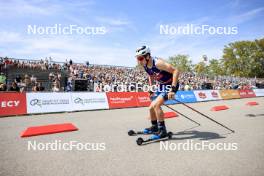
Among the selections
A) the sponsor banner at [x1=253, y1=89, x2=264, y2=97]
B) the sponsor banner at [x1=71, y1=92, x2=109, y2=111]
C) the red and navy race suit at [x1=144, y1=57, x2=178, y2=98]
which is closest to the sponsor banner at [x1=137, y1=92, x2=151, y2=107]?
the sponsor banner at [x1=71, y1=92, x2=109, y2=111]

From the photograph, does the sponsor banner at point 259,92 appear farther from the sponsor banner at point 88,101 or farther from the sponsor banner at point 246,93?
the sponsor banner at point 88,101

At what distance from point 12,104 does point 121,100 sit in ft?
21.9

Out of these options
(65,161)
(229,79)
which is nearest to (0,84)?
(65,161)

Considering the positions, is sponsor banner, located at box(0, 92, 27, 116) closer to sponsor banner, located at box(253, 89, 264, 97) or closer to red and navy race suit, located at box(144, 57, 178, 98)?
red and navy race suit, located at box(144, 57, 178, 98)

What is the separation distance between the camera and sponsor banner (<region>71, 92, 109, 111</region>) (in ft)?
41.1

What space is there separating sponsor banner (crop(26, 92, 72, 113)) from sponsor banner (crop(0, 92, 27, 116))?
0.27 meters

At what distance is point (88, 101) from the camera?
1305 centimetres

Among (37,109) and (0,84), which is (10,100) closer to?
(37,109)

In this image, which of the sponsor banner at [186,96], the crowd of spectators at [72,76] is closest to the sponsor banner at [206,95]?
the sponsor banner at [186,96]

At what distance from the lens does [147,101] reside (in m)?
16.2

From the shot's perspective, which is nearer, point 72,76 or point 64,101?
point 64,101

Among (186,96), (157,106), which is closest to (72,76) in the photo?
(186,96)

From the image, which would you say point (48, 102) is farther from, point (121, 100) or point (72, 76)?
point (72, 76)

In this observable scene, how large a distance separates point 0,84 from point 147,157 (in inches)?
472
